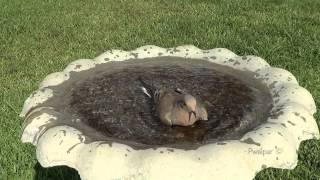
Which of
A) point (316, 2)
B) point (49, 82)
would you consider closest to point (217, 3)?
point (316, 2)

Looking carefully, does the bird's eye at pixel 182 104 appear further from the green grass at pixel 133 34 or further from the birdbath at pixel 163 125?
the green grass at pixel 133 34

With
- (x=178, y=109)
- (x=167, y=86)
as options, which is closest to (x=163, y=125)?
(x=178, y=109)

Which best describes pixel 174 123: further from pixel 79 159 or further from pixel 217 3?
pixel 217 3

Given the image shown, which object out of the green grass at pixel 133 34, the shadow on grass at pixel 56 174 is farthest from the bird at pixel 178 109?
the green grass at pixel 133 34

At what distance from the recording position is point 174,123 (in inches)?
144

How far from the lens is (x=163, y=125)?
12.1 ft

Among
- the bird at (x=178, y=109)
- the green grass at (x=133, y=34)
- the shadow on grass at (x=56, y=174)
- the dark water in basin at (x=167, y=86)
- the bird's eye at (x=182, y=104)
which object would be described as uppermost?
the bird's eye at (x=182, y=104)

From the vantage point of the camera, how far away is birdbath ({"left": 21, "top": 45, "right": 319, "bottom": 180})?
3.17 m

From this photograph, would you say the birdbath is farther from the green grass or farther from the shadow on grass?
the green grass

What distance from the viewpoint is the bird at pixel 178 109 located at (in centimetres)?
360

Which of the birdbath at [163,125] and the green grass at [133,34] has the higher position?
the birdbath at [163,125]

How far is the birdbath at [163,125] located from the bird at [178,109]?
2.4 inches

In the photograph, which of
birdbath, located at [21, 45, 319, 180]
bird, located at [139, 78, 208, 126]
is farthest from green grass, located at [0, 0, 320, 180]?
bird, located at [139, 78, 208, 126]

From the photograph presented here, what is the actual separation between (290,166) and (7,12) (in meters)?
8.35
